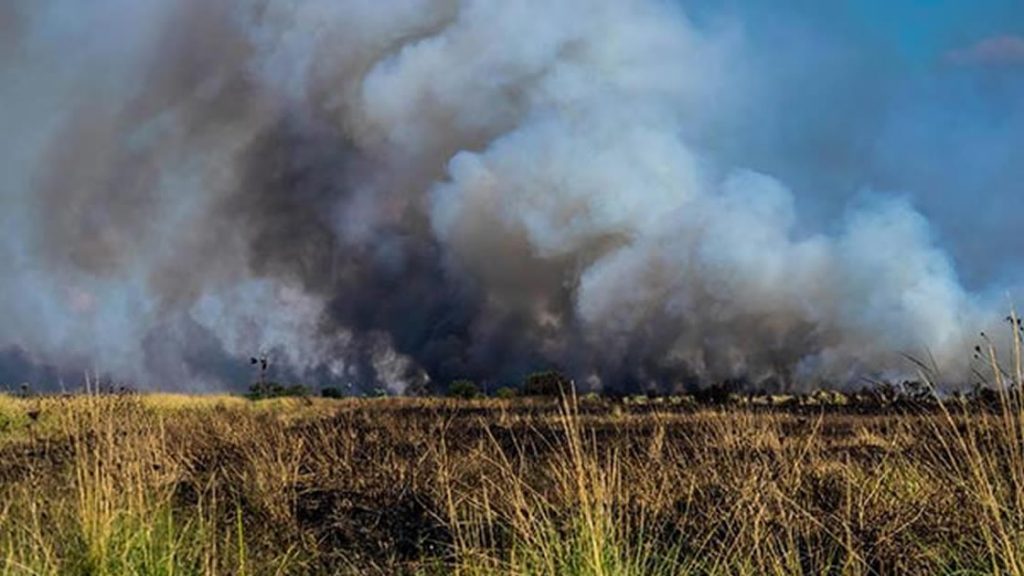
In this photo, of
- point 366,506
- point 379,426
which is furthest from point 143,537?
point 379,426

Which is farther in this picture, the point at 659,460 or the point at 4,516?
the point at 659,460

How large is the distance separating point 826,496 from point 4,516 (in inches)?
216

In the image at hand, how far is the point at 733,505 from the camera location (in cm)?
634

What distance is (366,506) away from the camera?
30.1 feet

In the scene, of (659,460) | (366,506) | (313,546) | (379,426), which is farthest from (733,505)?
(379,426)

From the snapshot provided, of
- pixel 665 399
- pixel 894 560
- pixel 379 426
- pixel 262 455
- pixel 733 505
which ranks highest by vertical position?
pixel 665 399

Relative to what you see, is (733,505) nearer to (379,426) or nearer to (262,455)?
(262,455)

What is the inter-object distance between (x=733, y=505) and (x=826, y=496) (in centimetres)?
163

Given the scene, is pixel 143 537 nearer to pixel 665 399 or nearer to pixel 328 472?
pixel 328 472

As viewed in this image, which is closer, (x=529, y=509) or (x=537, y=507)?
(x=529, y=509)

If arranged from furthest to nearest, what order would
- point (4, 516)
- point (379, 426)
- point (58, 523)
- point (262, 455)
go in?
point (379, 426) → point (262, 455) → point (58, 523) → point (4, 516)

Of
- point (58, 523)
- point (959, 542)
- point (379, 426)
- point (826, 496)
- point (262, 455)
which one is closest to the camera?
point (959, 542)

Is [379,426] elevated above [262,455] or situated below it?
above

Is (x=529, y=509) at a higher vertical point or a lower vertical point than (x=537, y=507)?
lower
